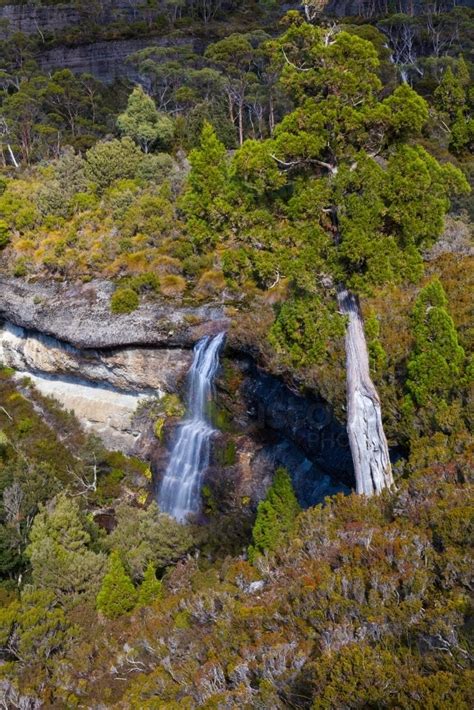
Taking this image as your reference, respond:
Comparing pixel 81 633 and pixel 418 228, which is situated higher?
pixel 418 228

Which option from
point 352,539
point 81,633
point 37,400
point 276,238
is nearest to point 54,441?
point 37,400

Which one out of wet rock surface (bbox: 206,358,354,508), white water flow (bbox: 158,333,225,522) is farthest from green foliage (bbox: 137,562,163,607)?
white water flow (bbox: 158,333,225,522)

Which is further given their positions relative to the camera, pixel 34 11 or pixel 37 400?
pixel 34 11

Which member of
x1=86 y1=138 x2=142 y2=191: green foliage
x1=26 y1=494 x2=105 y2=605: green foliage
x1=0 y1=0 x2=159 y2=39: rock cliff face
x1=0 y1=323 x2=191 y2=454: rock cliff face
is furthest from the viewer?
x1=0 y1=0 x2=159 y2=39: rock cliff face

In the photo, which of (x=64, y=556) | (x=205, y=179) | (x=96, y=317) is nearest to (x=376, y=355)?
(x=64, y=556)

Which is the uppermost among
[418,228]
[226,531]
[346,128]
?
[346,128]

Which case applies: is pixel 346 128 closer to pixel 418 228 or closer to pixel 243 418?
pixel 418 228

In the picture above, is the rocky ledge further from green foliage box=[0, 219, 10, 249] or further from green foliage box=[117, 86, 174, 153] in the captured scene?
green foliage box=[117, 86, 174, 153]
